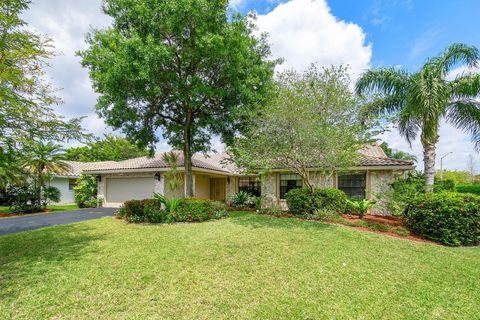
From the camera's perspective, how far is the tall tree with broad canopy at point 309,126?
10.6m

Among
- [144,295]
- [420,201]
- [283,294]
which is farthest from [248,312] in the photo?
[420,201]

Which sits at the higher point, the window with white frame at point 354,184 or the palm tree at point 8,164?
the palm tree at point 8,164

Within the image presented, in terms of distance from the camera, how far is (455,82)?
39.8ft

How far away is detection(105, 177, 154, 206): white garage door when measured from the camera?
65.8ft

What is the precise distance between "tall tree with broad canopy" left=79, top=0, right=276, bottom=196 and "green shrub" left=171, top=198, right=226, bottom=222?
9.05 ft

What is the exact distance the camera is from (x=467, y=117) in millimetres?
12523

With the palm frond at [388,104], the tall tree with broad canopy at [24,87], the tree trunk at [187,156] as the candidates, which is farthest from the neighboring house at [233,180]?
the tall tree with broad canopy at [24,87]

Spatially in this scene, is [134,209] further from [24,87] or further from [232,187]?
[232,187]

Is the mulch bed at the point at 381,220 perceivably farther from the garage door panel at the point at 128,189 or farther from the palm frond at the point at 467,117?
the garage door panel at the point at 128,189

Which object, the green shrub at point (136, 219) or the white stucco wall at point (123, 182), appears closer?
the green shrub at point (136, 219)

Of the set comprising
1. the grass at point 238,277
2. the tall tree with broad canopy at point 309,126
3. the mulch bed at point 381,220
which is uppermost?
the tall tree with broad canopy at point 309,126

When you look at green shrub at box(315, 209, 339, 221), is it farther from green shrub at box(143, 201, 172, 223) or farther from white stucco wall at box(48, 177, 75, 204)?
white stucco wall at box(48, 177, 75, 204)

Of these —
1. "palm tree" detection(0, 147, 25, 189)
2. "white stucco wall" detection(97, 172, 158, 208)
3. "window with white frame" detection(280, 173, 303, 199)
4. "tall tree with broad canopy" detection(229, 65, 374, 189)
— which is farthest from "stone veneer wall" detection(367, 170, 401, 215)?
"palm tree" detection(0, 147, 25, 189)

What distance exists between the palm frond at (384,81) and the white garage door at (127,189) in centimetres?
1508
